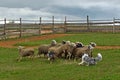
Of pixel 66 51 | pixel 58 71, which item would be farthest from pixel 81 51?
pixel 58 71

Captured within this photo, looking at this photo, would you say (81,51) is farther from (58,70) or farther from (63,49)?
(58,70)

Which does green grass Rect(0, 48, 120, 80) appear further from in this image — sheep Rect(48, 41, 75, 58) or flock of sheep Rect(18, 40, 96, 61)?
sheep Rect(48, 41, 75, 58)

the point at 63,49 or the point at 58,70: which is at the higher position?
the point at 63,49

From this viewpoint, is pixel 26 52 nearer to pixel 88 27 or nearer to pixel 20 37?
pixel 20 37

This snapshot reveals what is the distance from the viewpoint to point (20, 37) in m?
42.3

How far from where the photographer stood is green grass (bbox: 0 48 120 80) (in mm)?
14562

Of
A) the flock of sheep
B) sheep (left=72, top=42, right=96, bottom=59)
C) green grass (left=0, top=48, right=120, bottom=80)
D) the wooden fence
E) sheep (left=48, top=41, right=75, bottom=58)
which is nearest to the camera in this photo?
green grass (left=0, top=48, right=120, bottom=80)

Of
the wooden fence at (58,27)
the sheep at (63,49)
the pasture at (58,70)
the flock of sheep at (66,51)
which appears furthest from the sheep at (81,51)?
the wooden fence at (58,27)

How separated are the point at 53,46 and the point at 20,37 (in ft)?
69.0

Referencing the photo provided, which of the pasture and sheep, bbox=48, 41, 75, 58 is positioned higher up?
sheep, bbox=48, 41, 75, 58

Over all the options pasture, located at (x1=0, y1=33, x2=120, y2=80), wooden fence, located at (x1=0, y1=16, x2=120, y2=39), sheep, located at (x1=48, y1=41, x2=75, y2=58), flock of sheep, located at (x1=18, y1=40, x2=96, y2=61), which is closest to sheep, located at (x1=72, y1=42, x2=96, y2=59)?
flock of sheep, located at (x1=18, y1=40, x2=96, y2=61)

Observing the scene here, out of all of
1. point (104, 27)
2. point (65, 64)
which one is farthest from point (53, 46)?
point (104, 27)

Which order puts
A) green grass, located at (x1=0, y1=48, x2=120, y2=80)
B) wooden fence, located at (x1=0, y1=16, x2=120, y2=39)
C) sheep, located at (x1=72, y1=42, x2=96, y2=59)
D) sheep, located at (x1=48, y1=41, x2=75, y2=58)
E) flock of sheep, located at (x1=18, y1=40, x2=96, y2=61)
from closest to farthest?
green grass, located at (x1=0, y1=48, x2=120, y2=80)
sheep, located at (x1=72, y1=42, x2=96, y2=59)
flock of sheep, located at (x1=18, y1=40, x2=96, y2=61)
sheep, located at (x1=48, y1=41, x2=75, y2=58)
wooden fence, located at (x1=0, y1=16, x2=120, y2=39)

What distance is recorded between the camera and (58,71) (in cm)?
1606
